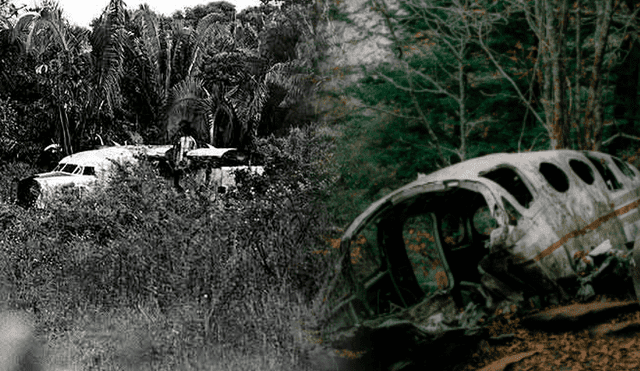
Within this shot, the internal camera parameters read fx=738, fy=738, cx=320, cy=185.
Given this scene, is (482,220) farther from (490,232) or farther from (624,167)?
(624,167)

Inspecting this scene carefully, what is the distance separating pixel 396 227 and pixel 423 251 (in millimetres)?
439

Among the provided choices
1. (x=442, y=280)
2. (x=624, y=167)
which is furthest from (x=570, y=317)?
(x=624, y=167)

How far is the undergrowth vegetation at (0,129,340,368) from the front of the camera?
21.0 feet

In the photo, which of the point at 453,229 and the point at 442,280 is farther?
the point at 453,229

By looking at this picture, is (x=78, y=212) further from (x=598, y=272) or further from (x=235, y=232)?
(x=598, y=272)

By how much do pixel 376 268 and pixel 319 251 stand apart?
1.02m

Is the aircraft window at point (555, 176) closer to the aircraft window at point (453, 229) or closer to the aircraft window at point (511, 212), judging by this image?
the aircraft window at point (511, 212)

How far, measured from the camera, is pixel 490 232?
17.2 ft

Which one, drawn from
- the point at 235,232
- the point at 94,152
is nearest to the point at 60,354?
the point at 235,232

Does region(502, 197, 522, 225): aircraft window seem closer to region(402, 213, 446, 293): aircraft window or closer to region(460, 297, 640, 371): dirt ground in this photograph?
region(460, 297, 640, 371): dirt ground

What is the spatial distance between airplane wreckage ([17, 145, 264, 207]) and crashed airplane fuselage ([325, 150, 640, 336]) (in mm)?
3721

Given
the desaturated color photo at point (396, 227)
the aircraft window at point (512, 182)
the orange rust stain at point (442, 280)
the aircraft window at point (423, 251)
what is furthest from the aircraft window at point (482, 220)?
the aircraft window at point (512, 182)

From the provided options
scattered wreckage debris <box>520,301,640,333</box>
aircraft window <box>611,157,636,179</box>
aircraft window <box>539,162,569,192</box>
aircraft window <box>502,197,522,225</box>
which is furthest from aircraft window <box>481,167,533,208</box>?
aircraft window <box>611,157,636,179</box>

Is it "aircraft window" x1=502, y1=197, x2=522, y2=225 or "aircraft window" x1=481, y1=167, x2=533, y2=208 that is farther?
"aircraft window" x1=481, y1=167, x2=533, y2=208
